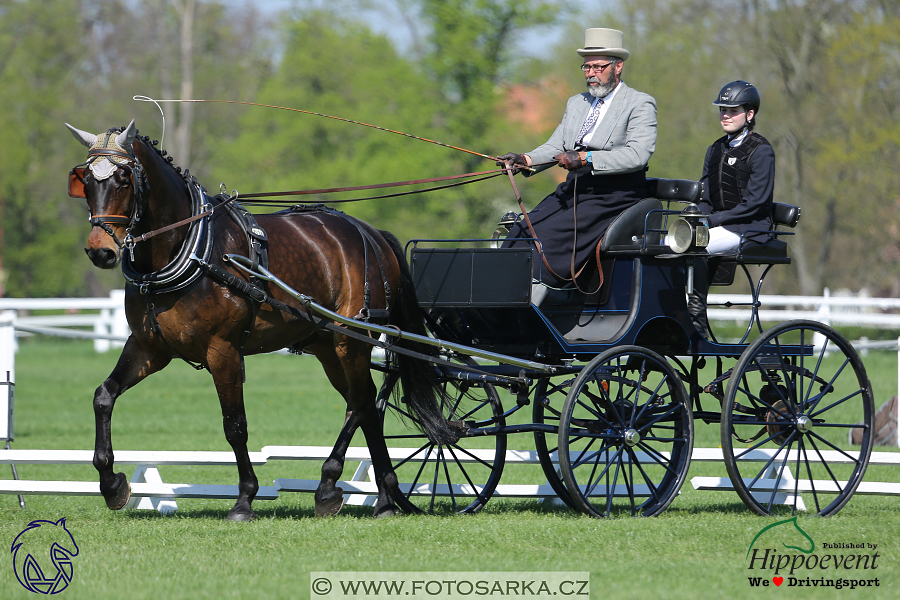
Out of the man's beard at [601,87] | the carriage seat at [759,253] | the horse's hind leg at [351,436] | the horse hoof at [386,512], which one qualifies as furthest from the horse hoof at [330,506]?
the man's beard at [601,87]

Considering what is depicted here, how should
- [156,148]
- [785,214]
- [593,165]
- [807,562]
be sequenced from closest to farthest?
1. [807,562]
2. [156,148]
3. [593,165]
4. [785,214]

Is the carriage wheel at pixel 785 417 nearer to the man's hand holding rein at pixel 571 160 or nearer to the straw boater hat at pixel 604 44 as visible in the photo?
the man's hand holding rein at pixel 571 160

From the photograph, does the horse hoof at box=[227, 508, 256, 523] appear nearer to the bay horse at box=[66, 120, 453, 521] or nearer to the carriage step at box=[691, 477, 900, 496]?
the bay horse at box=[66, 120, 453, 521]

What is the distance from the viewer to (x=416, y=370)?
7.03 meters

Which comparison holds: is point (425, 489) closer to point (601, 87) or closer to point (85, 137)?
point (601, 87)

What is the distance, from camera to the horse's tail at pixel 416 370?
6.86 metres

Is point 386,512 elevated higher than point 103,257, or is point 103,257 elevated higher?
point 103,257

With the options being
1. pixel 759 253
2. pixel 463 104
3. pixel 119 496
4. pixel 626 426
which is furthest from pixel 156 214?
pixel 463 104

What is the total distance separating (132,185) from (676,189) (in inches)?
132

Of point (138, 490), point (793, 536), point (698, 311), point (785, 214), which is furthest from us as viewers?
point (785, 214)

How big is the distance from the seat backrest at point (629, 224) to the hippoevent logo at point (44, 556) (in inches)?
136

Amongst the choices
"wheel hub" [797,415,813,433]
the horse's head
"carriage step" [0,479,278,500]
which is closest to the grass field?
"carriage step" [0,479,278,500]

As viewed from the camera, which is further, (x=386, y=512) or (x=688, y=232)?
(x=386, y=512)

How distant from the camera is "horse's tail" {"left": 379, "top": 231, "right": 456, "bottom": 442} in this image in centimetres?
686
